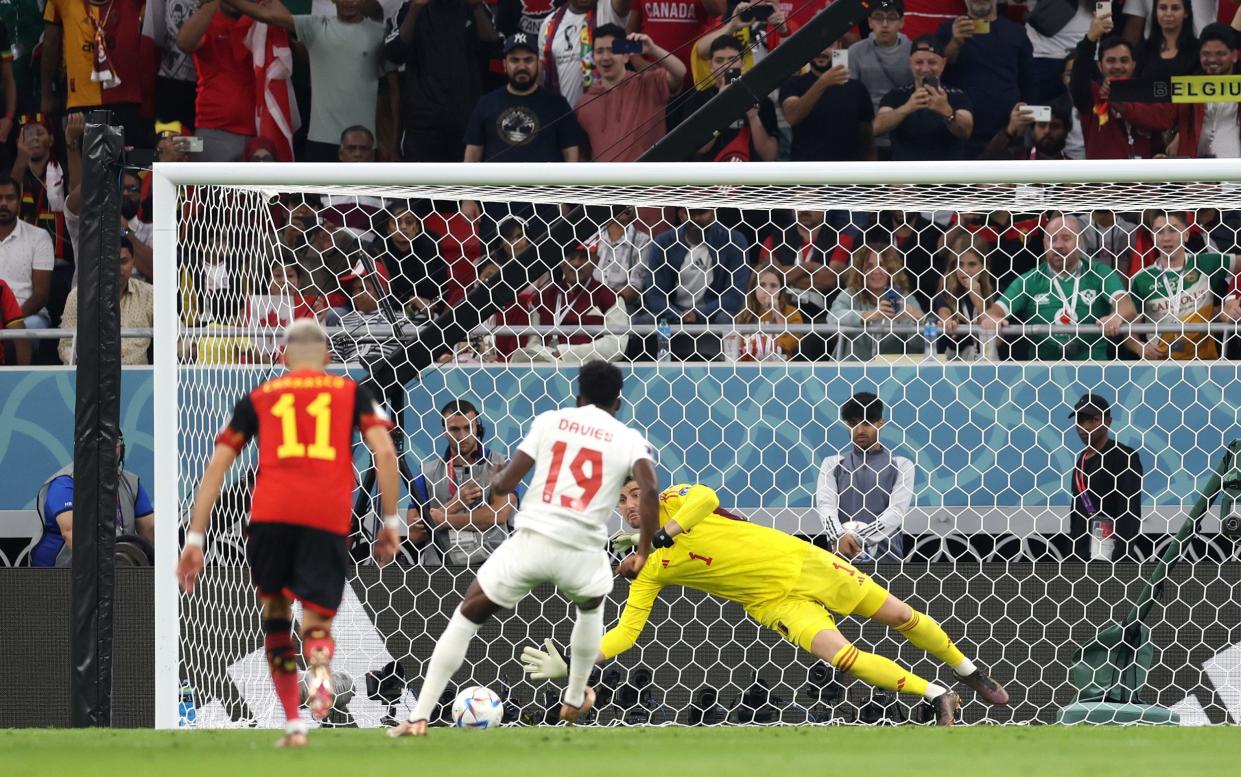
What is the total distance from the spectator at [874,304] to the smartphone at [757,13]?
2.21 metres

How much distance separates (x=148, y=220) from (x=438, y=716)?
4.37 meters

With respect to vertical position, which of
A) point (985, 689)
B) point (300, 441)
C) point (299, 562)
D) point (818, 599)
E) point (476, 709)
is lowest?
point (985, 689)

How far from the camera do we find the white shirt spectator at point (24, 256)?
436 inches

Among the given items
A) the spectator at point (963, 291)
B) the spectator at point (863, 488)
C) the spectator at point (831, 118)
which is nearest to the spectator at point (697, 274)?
the spectator at point (863, 488)

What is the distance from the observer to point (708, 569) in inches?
328

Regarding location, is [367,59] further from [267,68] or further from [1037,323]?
[1037,323]

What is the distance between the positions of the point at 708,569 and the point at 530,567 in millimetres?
1827

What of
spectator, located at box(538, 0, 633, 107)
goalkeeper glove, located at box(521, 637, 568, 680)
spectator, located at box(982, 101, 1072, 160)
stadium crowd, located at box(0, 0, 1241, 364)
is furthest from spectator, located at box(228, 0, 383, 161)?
goalkeeper glove, located at box(521, 637, 568, 680)

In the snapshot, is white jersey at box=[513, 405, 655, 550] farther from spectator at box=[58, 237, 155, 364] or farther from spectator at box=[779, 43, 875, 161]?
spectator at box=[779, 43, 875, 161]

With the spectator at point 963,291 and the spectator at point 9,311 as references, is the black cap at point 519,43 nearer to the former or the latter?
the spectator at point 963,291

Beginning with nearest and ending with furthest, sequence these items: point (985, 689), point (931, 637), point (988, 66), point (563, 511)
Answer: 1. point (563, 511)
2. point (931, 637)
3. point (985, 689)
4. point (988, 66)

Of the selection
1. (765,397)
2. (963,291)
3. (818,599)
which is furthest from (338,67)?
(818,599)

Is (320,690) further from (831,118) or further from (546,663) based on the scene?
(831,118)

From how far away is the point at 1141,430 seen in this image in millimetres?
9141
